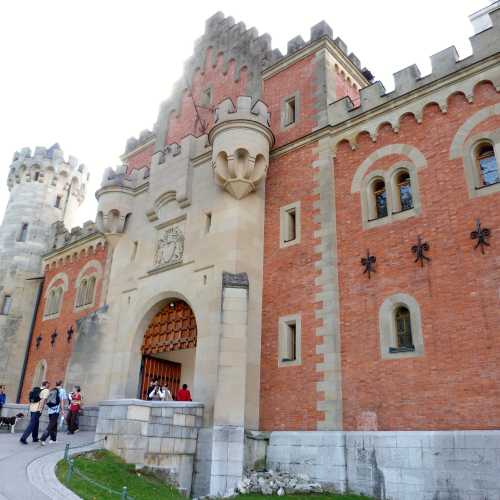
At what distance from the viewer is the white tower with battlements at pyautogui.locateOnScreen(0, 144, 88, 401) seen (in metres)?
28.6

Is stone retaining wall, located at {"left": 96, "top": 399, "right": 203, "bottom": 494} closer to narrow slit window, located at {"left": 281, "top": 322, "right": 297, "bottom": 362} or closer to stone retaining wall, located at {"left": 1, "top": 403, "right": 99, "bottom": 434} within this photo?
narrow slit window, located at {"left": 281, "top": 322, "right": 297, "bottom": 362}

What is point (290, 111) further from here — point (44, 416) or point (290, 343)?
point (44, 416)

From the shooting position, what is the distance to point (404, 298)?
13.6 metres

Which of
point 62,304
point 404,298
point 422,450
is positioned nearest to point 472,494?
point 422,450

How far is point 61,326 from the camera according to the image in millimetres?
26781

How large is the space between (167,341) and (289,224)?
6411mm

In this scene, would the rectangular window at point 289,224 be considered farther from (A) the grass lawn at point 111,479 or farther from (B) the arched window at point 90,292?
(B) the arched window at point 90,292

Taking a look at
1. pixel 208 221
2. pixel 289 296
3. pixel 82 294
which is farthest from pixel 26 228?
pixel 289 296

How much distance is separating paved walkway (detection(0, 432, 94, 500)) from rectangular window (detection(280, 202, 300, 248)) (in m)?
9.32

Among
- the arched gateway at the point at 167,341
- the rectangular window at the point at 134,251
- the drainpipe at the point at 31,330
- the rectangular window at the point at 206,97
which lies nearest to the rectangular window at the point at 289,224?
the arched gateway at the point at 167,341

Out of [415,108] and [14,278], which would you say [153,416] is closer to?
[415,108]

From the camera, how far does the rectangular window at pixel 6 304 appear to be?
29.4 metres

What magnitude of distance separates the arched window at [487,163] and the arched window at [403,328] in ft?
13.4

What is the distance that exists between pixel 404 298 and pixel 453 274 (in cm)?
A: 145
